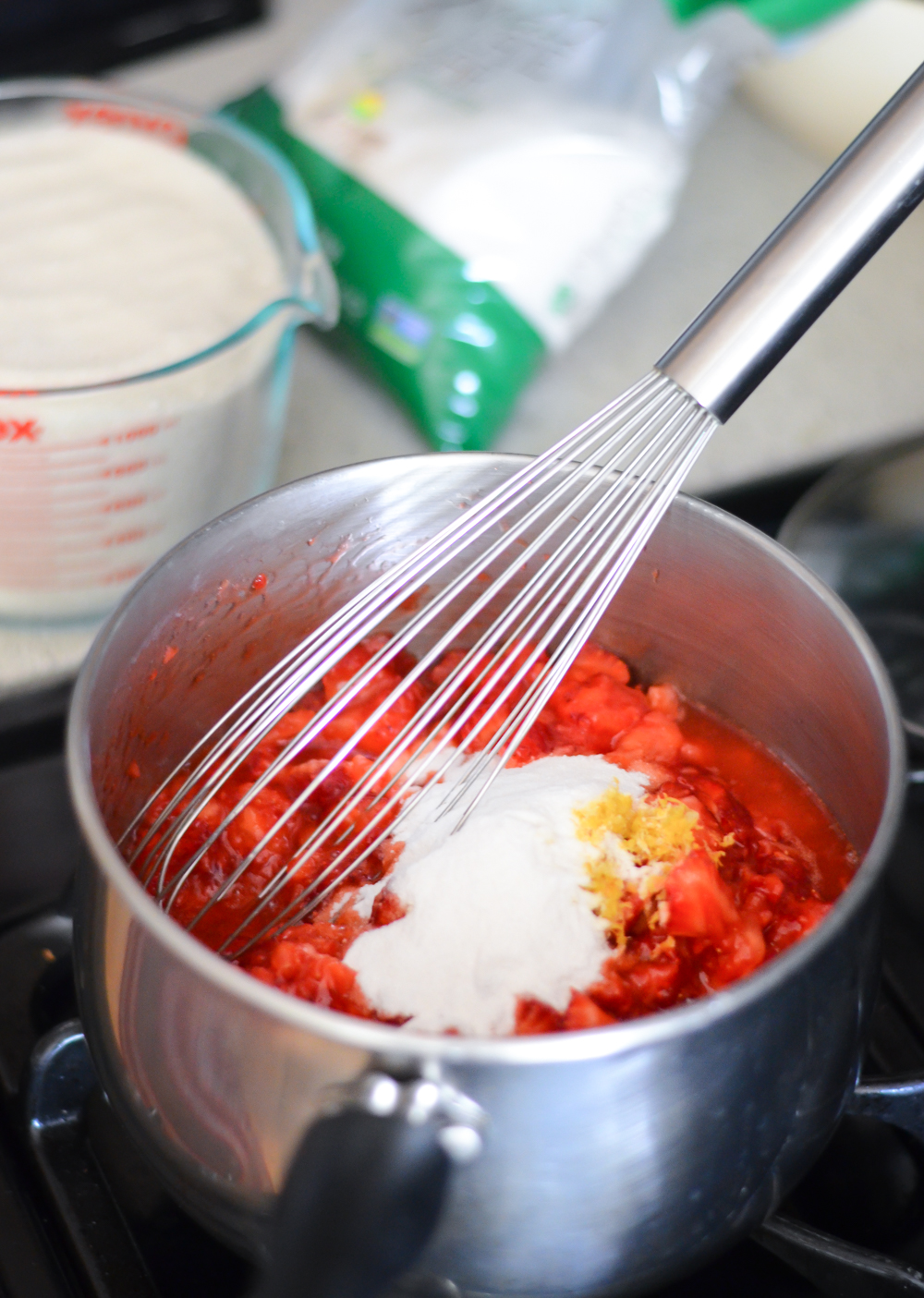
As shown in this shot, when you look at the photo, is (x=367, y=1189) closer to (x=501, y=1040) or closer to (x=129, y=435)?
(x=501, y=1040)

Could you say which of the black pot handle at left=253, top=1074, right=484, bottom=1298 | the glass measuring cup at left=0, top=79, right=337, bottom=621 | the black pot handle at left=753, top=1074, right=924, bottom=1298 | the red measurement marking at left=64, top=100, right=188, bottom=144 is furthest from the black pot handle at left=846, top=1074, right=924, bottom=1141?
the red measurement marking at left=64, top=100, right=188, bottom=144

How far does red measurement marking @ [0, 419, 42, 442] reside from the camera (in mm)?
620

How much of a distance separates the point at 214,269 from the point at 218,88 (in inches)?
16.5

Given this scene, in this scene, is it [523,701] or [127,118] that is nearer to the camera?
[523,701]

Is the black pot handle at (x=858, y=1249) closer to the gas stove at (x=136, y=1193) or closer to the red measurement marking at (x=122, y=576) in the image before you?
the gas stove at (x=136, y=1193)

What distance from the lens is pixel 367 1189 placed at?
1.00 feet

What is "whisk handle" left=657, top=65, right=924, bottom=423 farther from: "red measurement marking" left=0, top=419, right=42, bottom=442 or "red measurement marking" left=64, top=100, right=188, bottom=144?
"red measurement marking" left=64, top=100, right=188, bottom=144

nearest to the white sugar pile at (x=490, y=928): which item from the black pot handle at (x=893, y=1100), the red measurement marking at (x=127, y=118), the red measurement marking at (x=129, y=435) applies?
the black pot handle at (x=893, y=1100)

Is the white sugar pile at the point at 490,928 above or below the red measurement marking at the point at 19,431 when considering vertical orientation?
above

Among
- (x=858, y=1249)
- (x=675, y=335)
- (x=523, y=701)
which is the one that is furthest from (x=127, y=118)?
(x=858, y=1249)

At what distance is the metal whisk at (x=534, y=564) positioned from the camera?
1.44 feet

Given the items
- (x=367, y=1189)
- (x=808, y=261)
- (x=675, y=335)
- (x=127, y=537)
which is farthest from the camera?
(x=675, y=335)

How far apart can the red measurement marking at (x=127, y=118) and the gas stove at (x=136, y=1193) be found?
0.47 meters

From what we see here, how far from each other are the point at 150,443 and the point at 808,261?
Answer: 351mm
